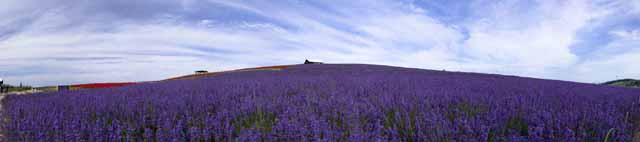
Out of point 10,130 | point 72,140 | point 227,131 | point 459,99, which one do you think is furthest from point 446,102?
point 10,130

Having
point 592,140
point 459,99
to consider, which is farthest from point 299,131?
point 459,99

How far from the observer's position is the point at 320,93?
339 centimetres

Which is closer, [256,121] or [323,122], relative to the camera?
[323,122]

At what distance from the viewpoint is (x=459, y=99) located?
3051 mm

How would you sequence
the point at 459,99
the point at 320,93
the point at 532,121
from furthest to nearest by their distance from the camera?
the point at 320,93, the point at 459,99, the point at 532,121

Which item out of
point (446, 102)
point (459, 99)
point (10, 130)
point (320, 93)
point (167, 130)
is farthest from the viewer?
point (320, 93)

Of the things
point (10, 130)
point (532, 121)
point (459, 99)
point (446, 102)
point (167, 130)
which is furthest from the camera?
point (459, 99)

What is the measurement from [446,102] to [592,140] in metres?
0.98

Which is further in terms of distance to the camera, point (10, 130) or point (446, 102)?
point (446, 102)

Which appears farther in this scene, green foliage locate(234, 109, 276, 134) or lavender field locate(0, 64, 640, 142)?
green foliage locate(234, 109, 276, 134)

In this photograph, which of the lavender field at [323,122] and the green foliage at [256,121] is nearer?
the lavender field at [323,122]

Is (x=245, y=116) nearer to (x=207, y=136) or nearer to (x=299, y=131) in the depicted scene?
(x=207, y=136)

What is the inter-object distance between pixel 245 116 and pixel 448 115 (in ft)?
4.28

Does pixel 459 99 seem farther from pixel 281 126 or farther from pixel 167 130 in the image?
pixel 167 130
